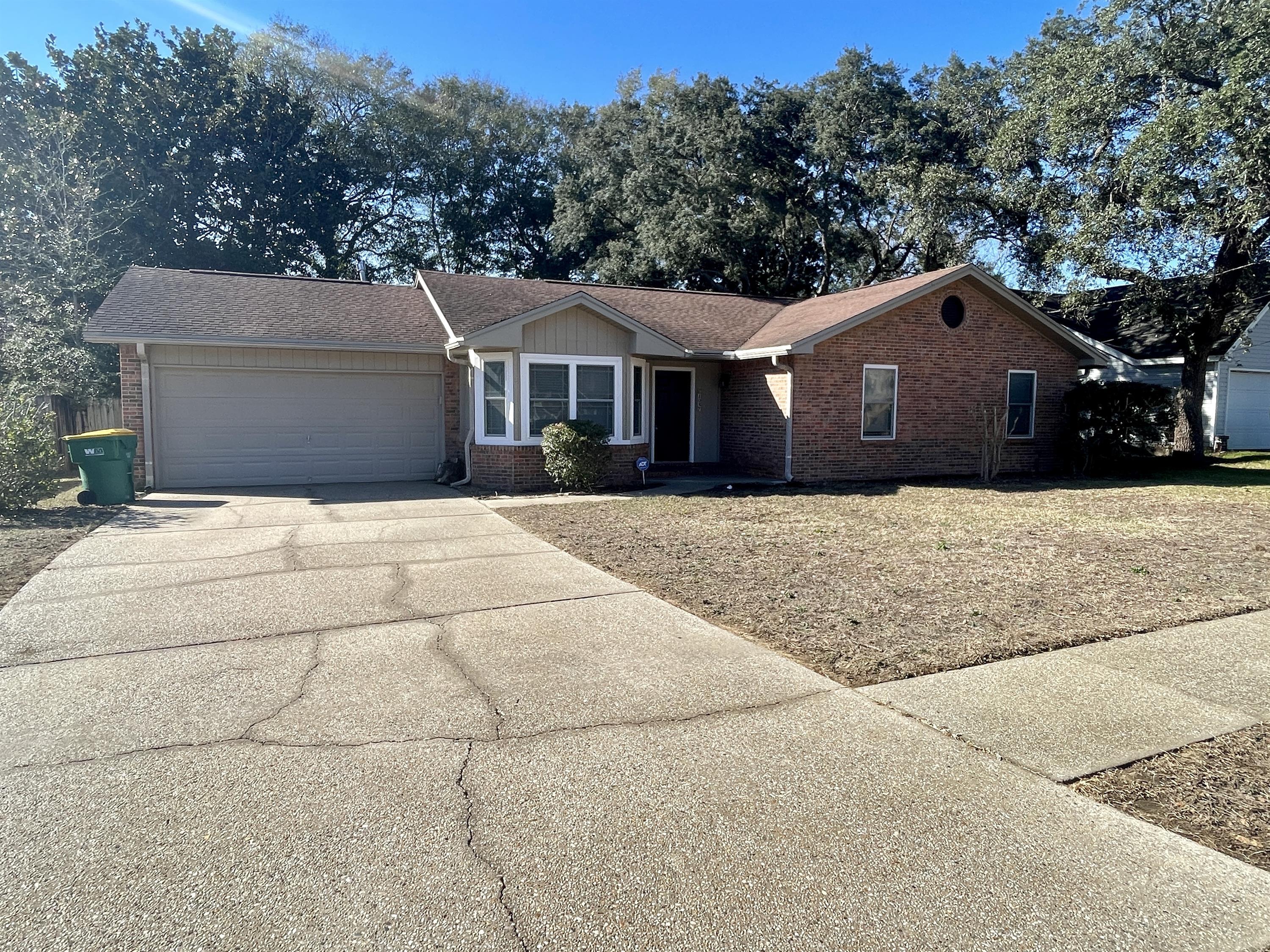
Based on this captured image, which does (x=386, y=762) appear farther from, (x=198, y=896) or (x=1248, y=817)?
(x=1248, y=817)

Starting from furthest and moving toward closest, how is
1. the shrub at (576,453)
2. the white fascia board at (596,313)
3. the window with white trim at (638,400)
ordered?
the window with white trim at (638,400) → the shrub at (576,453) → the white fascia board at (596,313)

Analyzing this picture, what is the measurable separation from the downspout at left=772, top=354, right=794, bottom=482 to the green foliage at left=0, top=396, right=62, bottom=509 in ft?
36.7

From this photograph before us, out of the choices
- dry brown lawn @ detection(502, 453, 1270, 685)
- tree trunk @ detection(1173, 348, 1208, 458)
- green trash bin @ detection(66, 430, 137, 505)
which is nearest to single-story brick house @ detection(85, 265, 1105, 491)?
green trash bin @ detection(66, 430, 137, 505)

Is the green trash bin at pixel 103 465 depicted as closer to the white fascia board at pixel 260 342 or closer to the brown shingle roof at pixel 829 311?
the white fascia board at pixel 260 342

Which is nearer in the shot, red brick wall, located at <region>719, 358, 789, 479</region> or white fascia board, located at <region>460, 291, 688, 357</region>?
white fascia board, located at <region>460, 291, 688, 357</region>

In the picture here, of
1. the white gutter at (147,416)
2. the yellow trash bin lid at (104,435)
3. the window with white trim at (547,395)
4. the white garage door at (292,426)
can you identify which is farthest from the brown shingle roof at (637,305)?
the yellow trash bin lid at (104,435)

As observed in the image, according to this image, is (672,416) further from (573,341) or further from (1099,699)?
(1099,699)

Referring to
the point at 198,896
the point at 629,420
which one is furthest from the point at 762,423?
the point at 198,896

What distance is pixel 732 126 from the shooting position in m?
23.5

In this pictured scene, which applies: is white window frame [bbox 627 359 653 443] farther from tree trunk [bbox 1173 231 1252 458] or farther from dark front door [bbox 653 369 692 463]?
tree trunk [bbox 1173 231 1252 458]

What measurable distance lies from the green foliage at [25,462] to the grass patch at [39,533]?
207 millimetres

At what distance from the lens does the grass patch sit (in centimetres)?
712

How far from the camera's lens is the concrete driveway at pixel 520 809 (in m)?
2.52

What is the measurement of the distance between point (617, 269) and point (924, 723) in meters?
25.0
